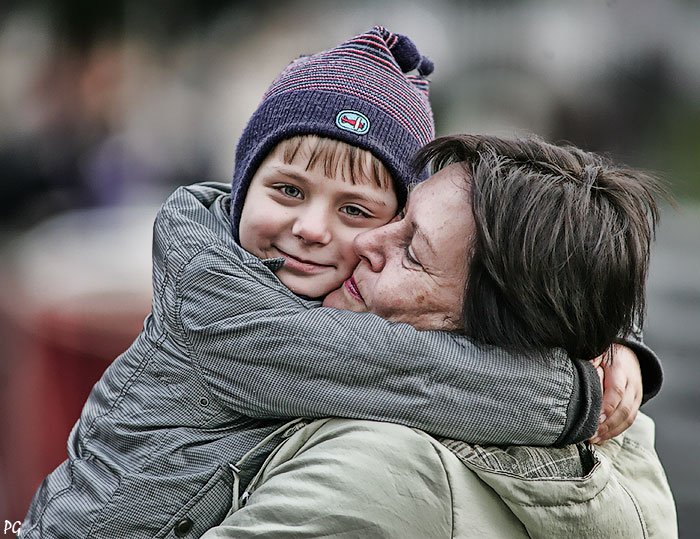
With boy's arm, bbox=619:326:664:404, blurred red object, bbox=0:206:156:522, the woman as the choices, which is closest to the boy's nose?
the woman

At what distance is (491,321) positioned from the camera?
5.50 feet

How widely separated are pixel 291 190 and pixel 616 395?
955 millimetres

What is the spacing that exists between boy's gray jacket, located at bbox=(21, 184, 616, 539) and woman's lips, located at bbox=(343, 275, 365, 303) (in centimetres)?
9

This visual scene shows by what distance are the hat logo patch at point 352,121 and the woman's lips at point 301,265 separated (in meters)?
0.36

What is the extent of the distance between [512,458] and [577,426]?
16cm

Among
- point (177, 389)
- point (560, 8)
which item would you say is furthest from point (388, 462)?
point (560, 8)

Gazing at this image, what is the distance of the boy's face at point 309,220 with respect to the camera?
2.04m

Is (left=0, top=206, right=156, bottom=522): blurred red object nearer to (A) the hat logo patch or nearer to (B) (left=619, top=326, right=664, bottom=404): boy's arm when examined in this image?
(A) the hat logo patch

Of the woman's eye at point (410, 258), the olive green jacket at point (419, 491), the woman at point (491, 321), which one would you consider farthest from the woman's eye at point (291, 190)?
the olive green jacket at point (419, 491)

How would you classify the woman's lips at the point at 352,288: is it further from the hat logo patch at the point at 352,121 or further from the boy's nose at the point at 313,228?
the hat logo patch at the point at 352,121

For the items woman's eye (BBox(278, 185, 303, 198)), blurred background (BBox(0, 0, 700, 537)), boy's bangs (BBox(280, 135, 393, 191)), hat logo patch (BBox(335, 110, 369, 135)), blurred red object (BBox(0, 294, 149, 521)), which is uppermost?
hat logo patch (BBox(335, 110, 369, 135))

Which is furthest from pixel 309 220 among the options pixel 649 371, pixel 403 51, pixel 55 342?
pixel 55 342

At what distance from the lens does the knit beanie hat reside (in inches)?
82.7

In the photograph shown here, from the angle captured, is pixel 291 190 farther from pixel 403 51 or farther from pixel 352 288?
pixel 403 51
